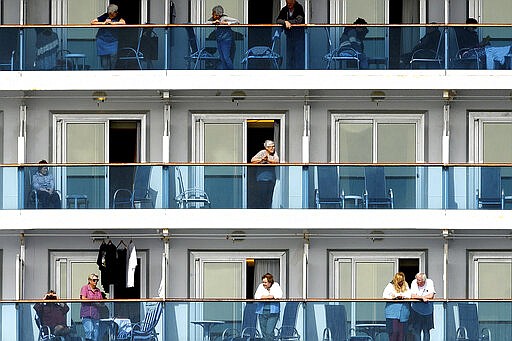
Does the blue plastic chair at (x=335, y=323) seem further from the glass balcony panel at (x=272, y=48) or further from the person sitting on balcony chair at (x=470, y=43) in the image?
the person sitting on balcony chair at (x=470, y=43)

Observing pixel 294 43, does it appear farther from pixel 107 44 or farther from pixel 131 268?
pixel 131 268

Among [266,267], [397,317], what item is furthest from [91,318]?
[397,317]

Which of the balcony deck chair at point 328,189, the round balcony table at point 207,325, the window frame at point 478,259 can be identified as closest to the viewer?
the round balcony table at point 207,325

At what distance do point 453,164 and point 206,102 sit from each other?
5460mm

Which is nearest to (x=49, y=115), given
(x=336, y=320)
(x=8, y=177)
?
(x=8, y=177)

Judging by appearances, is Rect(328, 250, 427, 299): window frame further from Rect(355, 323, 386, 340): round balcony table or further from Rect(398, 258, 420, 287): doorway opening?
Rect(355, 323, 386, 340): round balcony table

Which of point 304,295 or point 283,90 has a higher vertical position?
point 283,90

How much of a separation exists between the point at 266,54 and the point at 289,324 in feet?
18.6

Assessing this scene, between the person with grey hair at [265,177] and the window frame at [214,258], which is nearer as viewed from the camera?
the person with grey hair at [265,177]

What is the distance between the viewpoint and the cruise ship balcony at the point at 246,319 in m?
38.3

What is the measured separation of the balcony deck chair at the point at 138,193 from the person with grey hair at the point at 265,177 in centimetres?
220

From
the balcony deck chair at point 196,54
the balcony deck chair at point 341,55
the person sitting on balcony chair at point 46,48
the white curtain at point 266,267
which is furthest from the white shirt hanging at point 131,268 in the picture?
the balcony deck chair at point 341,55

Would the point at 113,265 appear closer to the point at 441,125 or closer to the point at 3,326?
the point at 3,326

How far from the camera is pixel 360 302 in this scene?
38500 mm
